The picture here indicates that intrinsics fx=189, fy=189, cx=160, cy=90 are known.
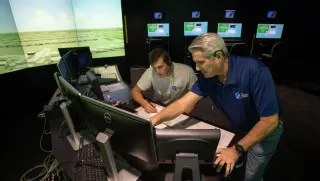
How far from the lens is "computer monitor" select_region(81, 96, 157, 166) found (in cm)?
92

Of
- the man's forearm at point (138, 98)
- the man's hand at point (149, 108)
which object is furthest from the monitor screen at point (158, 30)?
the man's hand at point (149, 108)

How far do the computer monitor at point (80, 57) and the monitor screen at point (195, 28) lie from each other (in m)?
4.27

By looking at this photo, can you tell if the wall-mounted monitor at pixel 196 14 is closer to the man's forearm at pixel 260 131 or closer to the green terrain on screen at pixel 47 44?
the green terrain on screen at pixel 47 44

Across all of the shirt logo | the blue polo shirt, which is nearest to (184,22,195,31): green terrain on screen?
the blue polo shirt

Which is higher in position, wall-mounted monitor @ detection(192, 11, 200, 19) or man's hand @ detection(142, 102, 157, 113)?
wall-mounted monitor @ detection(192, 11, 200, 19)

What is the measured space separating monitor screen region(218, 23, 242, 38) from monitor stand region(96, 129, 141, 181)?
605cm

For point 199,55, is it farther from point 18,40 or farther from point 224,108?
point 18,40

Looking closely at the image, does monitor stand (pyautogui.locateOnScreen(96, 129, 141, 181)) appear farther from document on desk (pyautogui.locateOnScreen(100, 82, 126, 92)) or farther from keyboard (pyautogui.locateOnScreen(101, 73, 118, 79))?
keyboard (pyautogui.locateOnScreen(101, 73, 118, 79))

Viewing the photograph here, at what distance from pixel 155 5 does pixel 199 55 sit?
5884 millimetres

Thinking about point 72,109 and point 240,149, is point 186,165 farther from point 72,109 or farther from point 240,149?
point 72,109

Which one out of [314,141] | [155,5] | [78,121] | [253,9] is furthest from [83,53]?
[253,9]

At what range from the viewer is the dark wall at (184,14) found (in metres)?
6.21

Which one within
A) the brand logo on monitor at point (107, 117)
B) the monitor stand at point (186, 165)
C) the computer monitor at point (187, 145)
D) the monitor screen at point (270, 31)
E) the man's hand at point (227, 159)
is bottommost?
the man's hand at point (227, 159)

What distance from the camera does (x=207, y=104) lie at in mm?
3848
